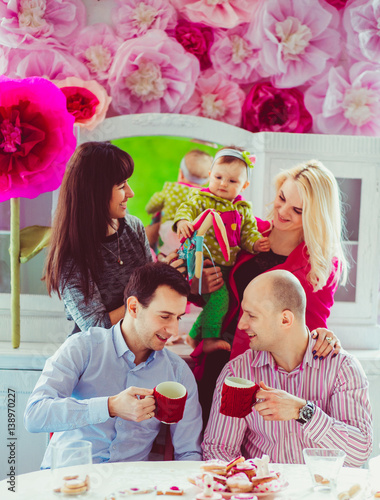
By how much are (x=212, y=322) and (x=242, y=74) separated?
1.04 metres

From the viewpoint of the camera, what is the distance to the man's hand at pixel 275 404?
1703 mm

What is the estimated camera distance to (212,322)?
7.23 ft

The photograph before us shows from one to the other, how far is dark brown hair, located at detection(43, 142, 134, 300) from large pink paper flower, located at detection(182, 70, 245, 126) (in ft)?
1.70

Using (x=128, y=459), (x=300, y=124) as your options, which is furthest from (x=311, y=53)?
(x=128, y=459)

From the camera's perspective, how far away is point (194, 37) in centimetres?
244

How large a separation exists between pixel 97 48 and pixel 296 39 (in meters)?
0.80

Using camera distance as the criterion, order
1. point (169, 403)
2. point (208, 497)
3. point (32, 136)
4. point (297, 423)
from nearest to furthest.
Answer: point (208, 497), point (169, 403), point (297, 423), point (32, 136)

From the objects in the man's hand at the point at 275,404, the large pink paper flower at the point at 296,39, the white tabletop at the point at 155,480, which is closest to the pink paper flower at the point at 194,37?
the large pink paper flower at the point at 296,39

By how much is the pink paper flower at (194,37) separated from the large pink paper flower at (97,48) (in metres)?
0.26

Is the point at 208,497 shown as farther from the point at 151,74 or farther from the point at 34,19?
the point at 34,19

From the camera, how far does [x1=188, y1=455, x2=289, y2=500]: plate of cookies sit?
1.39m

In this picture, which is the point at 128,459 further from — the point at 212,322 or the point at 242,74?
the point at 242,74

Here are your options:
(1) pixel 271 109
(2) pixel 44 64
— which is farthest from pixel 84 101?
(1) pixel 271 109

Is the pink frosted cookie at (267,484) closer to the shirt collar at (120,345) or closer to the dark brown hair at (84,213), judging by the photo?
the shirt collar at (120,345)
